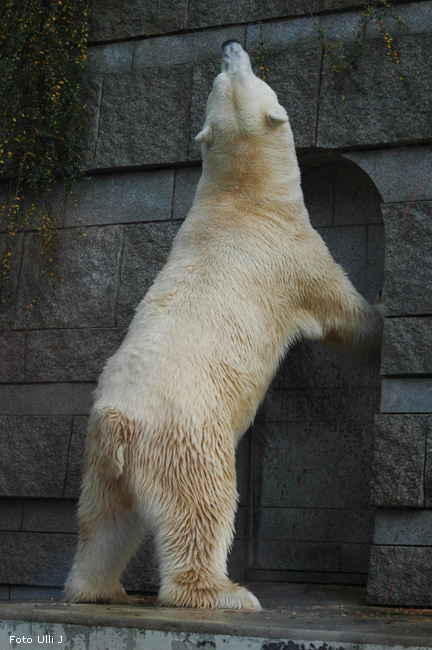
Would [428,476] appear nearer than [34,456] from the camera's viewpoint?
Yes

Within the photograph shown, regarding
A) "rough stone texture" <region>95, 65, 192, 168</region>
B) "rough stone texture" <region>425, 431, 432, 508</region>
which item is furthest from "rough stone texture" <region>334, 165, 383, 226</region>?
"rough stone texture" <region>425, 431, 432, 508</region>

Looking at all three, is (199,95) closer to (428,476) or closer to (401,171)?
(401,171)

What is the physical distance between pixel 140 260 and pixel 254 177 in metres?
1.17

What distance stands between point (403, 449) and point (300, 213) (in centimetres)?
128

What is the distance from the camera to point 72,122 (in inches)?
234

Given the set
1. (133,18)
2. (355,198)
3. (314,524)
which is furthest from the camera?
(133,18)

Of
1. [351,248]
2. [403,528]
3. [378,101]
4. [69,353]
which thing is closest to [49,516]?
[69,353]

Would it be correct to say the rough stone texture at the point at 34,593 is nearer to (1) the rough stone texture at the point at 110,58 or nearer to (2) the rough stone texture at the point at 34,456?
(2) the rough stone texture at the point at 34,456

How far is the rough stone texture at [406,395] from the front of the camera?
480 cm

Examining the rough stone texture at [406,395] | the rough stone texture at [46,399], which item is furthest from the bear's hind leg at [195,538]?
the rough stone texture at [46,399]

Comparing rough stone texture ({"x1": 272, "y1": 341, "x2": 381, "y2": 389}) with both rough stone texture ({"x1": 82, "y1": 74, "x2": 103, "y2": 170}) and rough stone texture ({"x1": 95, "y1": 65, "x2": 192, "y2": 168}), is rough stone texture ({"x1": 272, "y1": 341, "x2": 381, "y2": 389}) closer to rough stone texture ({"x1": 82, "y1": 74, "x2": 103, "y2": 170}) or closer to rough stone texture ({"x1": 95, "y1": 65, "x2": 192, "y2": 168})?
rough stone texture ({"x1": 95, "y1": 65, "x2": 192, "y2": 168})

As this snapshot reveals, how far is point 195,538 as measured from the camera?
3883 millimetres

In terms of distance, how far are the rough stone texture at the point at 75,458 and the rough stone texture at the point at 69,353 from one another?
29 centimetres

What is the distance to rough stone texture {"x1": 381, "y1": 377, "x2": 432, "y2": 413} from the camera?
4.80m
